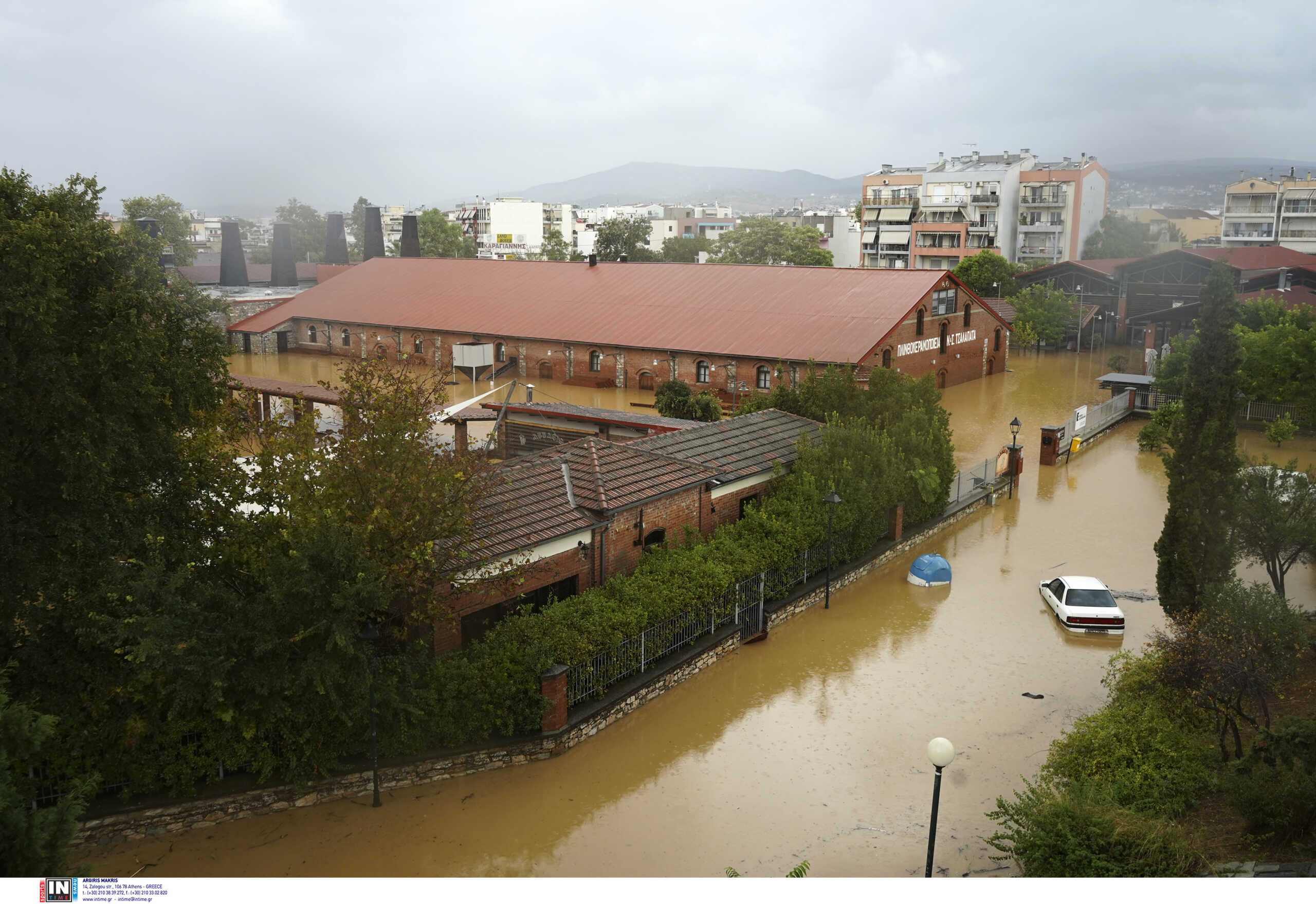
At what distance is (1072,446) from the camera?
34031 mm

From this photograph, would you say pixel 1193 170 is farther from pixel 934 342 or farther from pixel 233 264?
pixel 233 264

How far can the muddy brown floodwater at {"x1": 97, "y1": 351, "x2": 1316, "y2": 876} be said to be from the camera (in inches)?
472

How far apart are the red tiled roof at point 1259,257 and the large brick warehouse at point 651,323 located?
1847 cm

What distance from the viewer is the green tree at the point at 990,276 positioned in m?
69.3

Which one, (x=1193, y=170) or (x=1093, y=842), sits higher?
(x=1193, y=170)

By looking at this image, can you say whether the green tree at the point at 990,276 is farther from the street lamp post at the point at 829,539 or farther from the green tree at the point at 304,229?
the green tree at the point at 304,229

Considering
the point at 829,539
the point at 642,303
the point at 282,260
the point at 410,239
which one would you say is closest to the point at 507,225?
the point at 282,260

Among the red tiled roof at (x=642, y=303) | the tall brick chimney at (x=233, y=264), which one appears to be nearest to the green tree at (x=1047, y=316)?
the red tiled roof at (x=642, y=303)

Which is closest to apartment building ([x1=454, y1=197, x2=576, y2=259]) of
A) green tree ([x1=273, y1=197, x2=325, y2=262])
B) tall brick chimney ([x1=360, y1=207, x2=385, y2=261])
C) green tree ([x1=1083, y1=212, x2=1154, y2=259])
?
green tree ([x1=273, y1=197, x2=325, y2=262])

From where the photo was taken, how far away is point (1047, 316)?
5941cm

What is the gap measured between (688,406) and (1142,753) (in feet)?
79.8

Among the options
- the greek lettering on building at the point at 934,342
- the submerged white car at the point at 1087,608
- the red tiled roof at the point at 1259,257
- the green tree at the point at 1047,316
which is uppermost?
the red tiled roof at the point at 1259,257

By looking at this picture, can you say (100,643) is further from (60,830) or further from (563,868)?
(563,868)

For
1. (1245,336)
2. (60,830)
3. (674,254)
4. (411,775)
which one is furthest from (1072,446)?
(674,254)
